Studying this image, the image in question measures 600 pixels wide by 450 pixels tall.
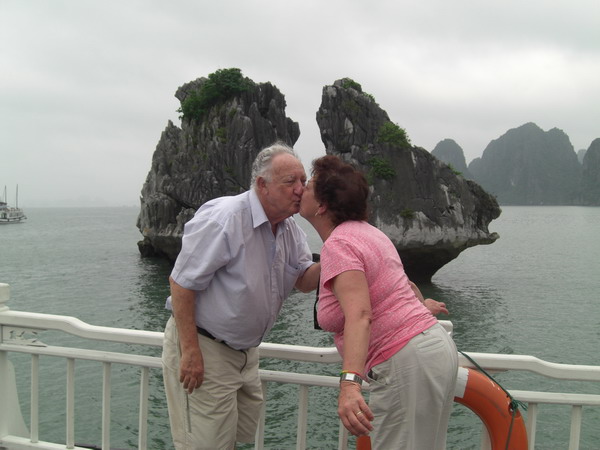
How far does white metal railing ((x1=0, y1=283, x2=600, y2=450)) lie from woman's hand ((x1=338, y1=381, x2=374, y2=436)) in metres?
0.73

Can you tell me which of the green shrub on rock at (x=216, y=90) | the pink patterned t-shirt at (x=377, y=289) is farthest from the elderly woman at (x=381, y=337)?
the green shrub on rock at (x=216, y=90)

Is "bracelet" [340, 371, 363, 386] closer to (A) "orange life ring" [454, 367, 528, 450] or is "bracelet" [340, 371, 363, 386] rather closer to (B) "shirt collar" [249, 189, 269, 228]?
(A) "orange life ring" [454, 367, 528, 450]

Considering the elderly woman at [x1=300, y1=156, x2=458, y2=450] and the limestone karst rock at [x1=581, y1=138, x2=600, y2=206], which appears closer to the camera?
the elderly woman at [x1=300, y1=156, x2=458, y2=450]

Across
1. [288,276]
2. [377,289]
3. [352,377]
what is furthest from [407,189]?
[352,377]

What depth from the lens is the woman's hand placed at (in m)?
1.94

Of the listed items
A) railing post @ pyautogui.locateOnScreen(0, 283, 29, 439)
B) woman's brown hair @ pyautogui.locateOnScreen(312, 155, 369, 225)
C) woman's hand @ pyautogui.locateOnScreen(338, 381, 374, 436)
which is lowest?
railing post @ pyautogui.locateOnScreen(0, 283, 29, 439)

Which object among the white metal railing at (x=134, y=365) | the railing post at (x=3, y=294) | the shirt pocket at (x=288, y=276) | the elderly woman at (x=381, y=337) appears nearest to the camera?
the elderly woman at (x=381, y=337)

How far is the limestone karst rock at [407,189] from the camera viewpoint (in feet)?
93.2

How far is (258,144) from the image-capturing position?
114ft

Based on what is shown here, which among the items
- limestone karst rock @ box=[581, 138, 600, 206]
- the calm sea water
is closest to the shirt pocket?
the calm sea water

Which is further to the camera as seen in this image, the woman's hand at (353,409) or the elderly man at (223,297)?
the elderly man at (223,297)

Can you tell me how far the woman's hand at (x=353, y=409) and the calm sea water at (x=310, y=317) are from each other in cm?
949

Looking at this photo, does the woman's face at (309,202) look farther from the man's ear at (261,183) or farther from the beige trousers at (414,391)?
the beige trousers at (414,391)

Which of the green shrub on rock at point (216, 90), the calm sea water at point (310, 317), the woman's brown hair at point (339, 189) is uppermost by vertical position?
the green shrub on rock at point (216, 90)
